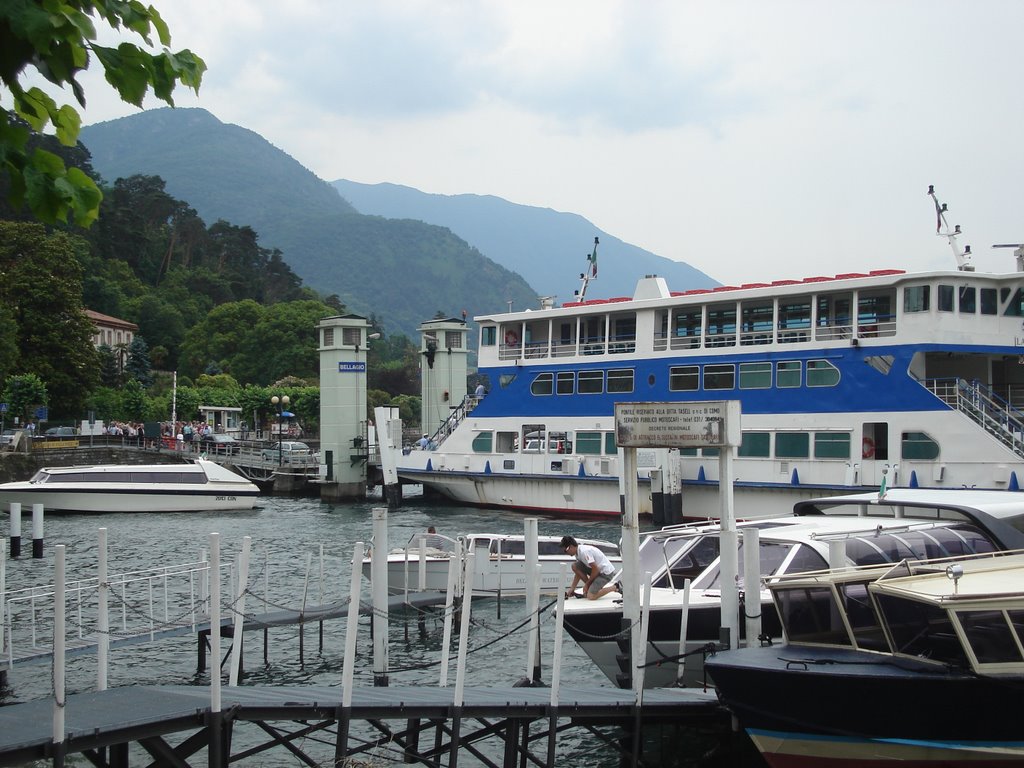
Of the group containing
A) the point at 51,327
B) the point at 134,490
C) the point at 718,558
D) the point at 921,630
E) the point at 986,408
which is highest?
the point at 51,327

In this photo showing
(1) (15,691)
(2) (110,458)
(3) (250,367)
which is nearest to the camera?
(1) (15,691)

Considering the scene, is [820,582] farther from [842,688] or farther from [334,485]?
[334,485]

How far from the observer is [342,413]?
43.2 metres

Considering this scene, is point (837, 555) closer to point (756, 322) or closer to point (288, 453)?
point (756, 322)

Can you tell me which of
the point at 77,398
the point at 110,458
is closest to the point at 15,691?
the point at 110,458

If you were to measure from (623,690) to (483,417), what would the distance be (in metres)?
27.7

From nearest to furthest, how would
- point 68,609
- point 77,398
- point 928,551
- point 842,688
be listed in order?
point 842,688, point 928,551, point 68,609, point 77,398

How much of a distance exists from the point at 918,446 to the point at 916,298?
4.03 metres

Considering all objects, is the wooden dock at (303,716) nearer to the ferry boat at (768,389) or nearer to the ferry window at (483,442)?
the ferry boat at (768,389)

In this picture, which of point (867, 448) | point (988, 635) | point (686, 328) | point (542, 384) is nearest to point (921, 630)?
point (988, 635)

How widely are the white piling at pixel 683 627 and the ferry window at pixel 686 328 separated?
22.2m

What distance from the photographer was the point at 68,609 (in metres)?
19.7

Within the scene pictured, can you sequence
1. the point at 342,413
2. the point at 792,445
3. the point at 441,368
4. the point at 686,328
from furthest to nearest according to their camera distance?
Result: 1. the point at 441,368
2. the point at 342,413
3. the point at 686,328
4. the point at 792,445

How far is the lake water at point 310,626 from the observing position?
50.2ft
